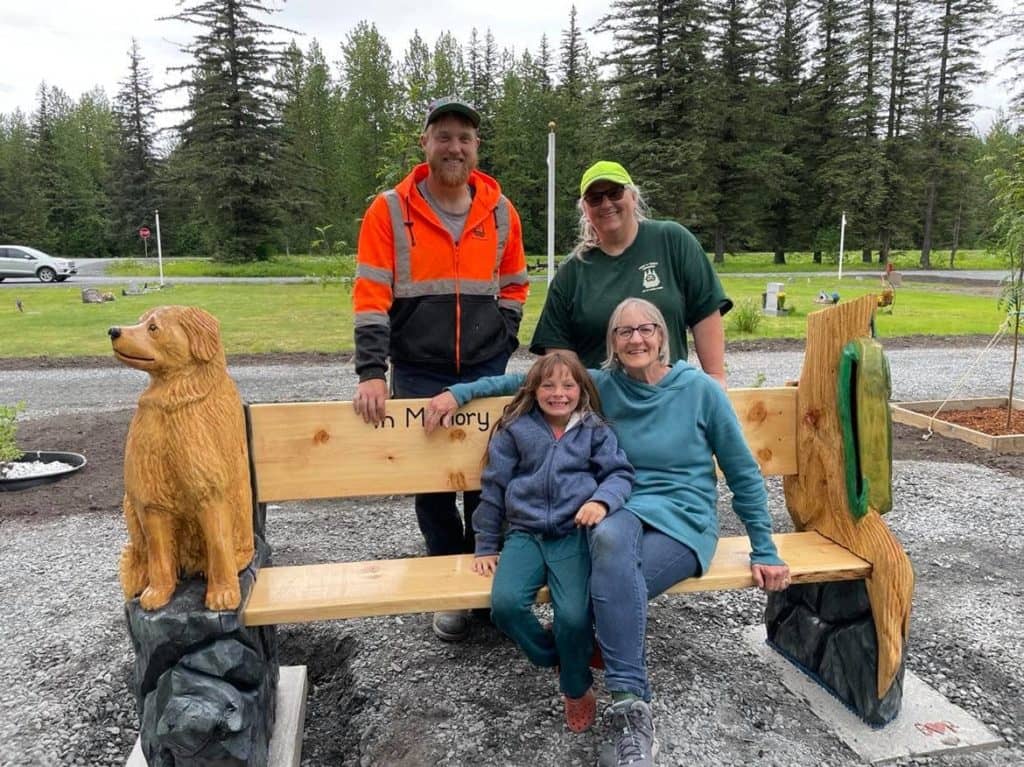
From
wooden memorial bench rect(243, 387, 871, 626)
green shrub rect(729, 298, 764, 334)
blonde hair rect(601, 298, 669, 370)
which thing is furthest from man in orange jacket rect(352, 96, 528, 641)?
green shrub rect(729, 298, 764, 334)

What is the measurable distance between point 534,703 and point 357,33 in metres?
42.0

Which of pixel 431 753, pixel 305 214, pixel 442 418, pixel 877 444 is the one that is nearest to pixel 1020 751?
pixel 877 444

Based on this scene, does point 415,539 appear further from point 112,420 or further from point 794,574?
point 112,420

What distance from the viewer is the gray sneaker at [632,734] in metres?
2.10

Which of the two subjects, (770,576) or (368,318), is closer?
(770,576)

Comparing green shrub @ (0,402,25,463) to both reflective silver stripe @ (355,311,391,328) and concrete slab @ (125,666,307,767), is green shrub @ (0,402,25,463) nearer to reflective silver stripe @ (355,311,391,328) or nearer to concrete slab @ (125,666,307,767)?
concrete slab @ (125,666,307,767)

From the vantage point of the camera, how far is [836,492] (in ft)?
8.94

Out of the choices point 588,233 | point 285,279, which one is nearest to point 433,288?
point 588,233

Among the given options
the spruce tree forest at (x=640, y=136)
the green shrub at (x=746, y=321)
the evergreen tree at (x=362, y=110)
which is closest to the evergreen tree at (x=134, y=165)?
the spruce tree forest at (x=640, y=136)

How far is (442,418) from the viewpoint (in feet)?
9.00

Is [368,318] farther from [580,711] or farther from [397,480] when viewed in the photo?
[580,711]

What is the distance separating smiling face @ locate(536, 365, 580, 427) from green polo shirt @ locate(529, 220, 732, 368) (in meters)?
0.34

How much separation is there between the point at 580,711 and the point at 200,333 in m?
1.67

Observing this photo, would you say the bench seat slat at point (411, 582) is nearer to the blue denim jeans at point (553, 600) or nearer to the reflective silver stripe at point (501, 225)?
the blue denim jeans at point (553, 600)
